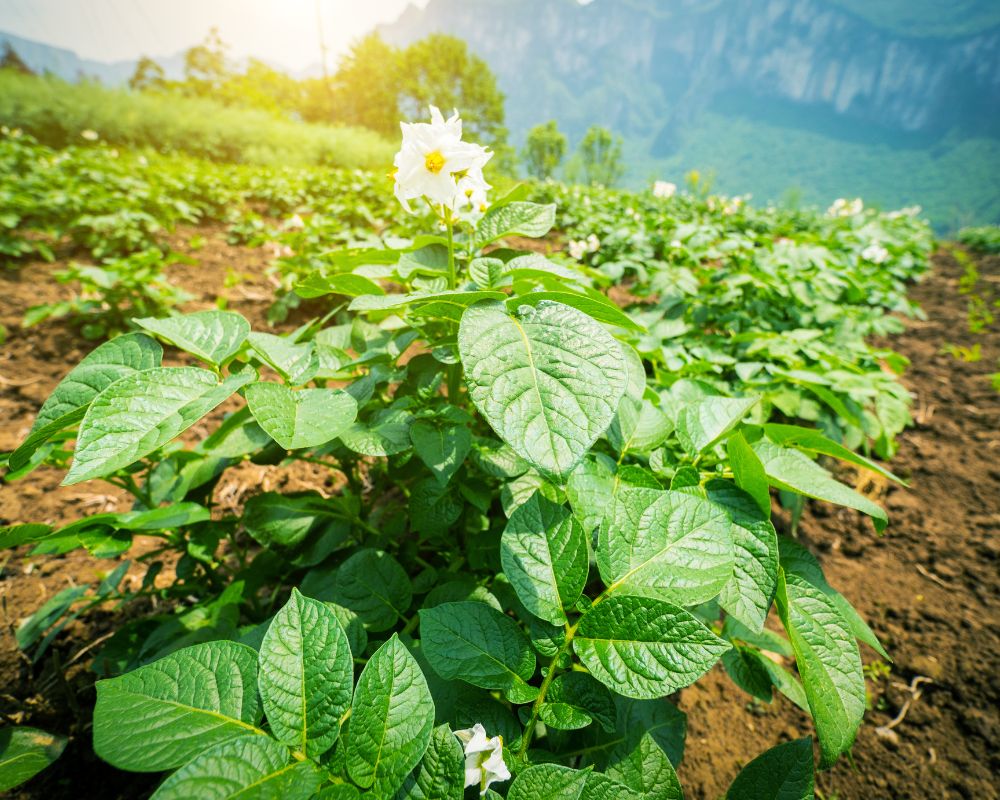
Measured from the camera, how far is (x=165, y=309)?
272cm

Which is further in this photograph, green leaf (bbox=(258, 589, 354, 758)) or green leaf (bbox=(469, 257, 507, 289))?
green leaf (bbox=(469, 257, 507, 289))

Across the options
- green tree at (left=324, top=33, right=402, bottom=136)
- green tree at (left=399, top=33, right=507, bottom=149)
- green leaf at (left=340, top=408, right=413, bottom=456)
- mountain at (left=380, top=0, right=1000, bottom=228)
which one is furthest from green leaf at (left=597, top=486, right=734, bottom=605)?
mountain at (left=380, top=0, right=1000, bottom=228)

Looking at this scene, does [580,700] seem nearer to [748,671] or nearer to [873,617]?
[748,671]

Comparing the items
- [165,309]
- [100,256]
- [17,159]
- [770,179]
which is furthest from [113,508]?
[770,179]

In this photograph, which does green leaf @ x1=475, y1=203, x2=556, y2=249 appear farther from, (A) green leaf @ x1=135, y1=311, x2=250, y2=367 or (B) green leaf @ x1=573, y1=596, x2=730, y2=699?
(B) green leaf @ x1=573, y1=596, x2=730, y2=699

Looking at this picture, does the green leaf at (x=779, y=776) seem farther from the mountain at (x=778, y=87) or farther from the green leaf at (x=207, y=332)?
the mountain at (x=778, y=87)

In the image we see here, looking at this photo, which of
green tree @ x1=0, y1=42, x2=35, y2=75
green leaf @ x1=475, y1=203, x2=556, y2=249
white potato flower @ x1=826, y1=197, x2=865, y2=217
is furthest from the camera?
green tree @ x1=0, y1=42, x2=35, y2=75

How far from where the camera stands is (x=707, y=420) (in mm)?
800

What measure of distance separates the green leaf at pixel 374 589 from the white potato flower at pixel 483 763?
0.31m

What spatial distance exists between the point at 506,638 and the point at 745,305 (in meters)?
2.12

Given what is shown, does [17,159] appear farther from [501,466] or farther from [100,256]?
[501,466]

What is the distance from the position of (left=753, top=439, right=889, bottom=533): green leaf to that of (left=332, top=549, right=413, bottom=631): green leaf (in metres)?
0.64

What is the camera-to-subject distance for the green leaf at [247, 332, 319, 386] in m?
0.71

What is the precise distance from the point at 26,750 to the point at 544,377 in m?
1.01
